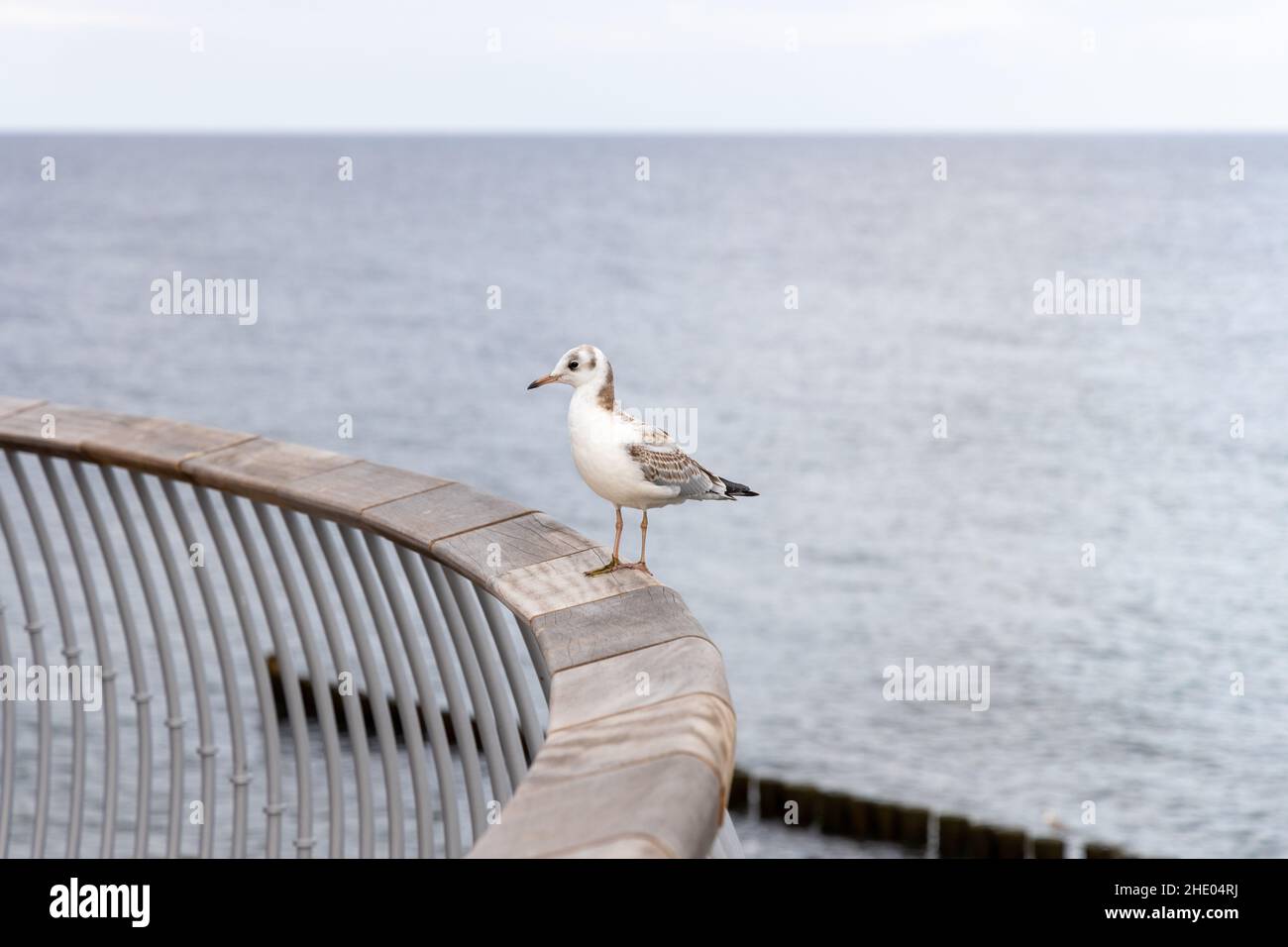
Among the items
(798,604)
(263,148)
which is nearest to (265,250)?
(798,604)

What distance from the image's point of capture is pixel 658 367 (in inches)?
2144

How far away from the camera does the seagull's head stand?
277cm

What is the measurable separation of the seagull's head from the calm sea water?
755 inches

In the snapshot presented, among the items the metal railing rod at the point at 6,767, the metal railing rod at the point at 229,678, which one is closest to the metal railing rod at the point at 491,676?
the metal railing rod at the point at 229,678

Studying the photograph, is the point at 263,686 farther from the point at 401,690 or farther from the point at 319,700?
the point at 401,690

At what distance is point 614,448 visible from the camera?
2.72m

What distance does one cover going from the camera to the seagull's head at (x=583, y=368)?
2.77m

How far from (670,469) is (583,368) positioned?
0.92ft

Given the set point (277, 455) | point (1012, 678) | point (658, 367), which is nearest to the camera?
point (277, 455)

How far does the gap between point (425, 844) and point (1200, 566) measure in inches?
1300

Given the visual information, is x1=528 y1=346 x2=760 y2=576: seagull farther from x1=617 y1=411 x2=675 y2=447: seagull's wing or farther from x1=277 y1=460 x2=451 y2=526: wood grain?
x1=277 y1=460 x2=451 y2=526: wood grain

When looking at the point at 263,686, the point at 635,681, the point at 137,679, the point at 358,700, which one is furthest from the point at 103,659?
the point at 635,681
